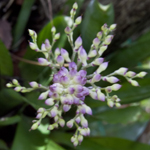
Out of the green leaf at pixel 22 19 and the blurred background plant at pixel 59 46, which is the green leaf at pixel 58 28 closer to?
the blurred background plant at pixel 59 46

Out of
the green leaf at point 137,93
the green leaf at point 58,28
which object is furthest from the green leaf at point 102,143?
the green leaf at point 58,28

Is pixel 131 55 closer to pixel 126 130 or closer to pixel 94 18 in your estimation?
pixel 94 18

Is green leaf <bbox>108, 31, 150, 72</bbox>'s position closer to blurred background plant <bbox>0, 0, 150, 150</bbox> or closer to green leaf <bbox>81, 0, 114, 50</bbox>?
blurred background plant <bbox>0, 0, 150, 150</bbox>

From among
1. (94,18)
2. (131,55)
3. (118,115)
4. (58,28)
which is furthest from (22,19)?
(118,115)

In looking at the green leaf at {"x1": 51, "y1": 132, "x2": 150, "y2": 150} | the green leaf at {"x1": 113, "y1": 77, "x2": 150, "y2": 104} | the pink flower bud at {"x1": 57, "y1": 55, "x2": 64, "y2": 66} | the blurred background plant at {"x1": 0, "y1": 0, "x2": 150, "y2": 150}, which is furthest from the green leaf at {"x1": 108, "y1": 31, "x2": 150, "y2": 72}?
the pink flower bud at {"x1": 57, "y1": 55, "x2": 64, "y2": 66}

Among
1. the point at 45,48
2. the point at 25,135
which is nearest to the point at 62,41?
the point at 45,48
